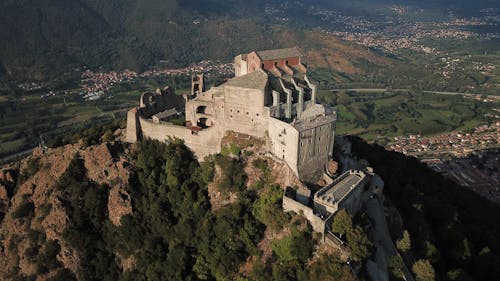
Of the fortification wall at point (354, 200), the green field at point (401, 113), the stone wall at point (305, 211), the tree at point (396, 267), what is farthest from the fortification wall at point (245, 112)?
the green field at point (401, 113)

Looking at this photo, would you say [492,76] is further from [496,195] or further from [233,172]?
[233,172]

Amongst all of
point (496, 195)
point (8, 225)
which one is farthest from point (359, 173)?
point (496, 195)

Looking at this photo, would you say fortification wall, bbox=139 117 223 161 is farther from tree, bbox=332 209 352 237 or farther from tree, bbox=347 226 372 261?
tree, bbox=347 226 372 261

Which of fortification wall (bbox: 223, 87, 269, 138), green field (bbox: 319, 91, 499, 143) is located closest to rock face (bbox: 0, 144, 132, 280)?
fortification wall (bbox: 223, 87, 269, 138)

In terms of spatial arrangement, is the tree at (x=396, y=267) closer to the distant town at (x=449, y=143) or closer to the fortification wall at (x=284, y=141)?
the fortification wall at (x=284, y=141)

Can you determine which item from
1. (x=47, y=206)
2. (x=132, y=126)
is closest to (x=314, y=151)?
(x=132, y=126)

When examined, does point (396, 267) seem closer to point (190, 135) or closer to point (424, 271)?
point (424, 271)
